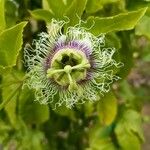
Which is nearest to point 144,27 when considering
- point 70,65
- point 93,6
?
point 93,6

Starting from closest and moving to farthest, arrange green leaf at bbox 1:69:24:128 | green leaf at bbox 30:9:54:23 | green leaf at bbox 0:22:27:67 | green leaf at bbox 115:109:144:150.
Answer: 1. green leaf at bbox 0:22:27:67
2. green leaf at bbox 30:9:54:23
3. green leaf at bbox 1:69:24:128
4. green leaf at bbox 115:109:144:150

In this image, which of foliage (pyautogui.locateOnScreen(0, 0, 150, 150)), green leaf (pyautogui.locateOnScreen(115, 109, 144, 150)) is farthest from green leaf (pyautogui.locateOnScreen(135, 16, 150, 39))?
green leaf (pyautogui.locateOnScreen(115, 109, 144, 150))

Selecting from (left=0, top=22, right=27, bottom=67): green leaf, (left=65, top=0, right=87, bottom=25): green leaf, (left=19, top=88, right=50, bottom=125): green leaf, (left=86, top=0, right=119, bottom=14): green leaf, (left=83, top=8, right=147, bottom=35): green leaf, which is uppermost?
(left=86, top=0, right=119, bottom=14): green leaf

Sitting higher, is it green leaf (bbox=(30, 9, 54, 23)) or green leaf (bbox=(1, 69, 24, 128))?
green leaf (bbox=(30, 9, 54, 23))

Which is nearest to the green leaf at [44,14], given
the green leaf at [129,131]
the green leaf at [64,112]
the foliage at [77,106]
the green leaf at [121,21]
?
the foliage at [77,106]

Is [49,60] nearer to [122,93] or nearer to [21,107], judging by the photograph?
[21,107]

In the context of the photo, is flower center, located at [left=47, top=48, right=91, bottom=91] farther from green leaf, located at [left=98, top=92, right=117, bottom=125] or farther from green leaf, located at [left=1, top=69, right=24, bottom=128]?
green leaf, located at [left=98, top=92, right=117, bottom=125]

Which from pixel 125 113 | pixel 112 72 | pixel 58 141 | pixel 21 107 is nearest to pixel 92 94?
pixel 112 72
